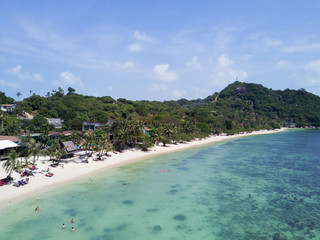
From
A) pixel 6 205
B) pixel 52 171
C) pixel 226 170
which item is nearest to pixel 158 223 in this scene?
pixel 6 205

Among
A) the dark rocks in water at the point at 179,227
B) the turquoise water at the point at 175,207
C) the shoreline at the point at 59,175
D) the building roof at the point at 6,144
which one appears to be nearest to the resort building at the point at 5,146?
the building roof at the point at 6,144

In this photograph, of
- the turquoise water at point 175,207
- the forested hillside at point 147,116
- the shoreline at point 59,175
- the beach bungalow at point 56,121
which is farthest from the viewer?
the beach bungalow at point 56,121

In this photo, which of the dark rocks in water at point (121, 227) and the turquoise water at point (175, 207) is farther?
the dark rocks in water at point (121, 227)

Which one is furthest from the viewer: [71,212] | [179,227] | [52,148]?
[52,148]

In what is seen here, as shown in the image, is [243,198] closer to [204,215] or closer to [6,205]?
[204,215]

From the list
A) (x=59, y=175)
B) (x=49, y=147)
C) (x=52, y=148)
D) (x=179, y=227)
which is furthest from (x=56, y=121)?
(x=179, y=227)

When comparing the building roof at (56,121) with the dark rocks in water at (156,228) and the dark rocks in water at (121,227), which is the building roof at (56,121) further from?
the dark rocks in water at (156,228)

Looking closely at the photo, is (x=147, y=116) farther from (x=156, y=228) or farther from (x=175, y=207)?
(x=156, y=228)

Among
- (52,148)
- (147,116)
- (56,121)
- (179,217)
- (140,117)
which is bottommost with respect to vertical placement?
(179,217)
